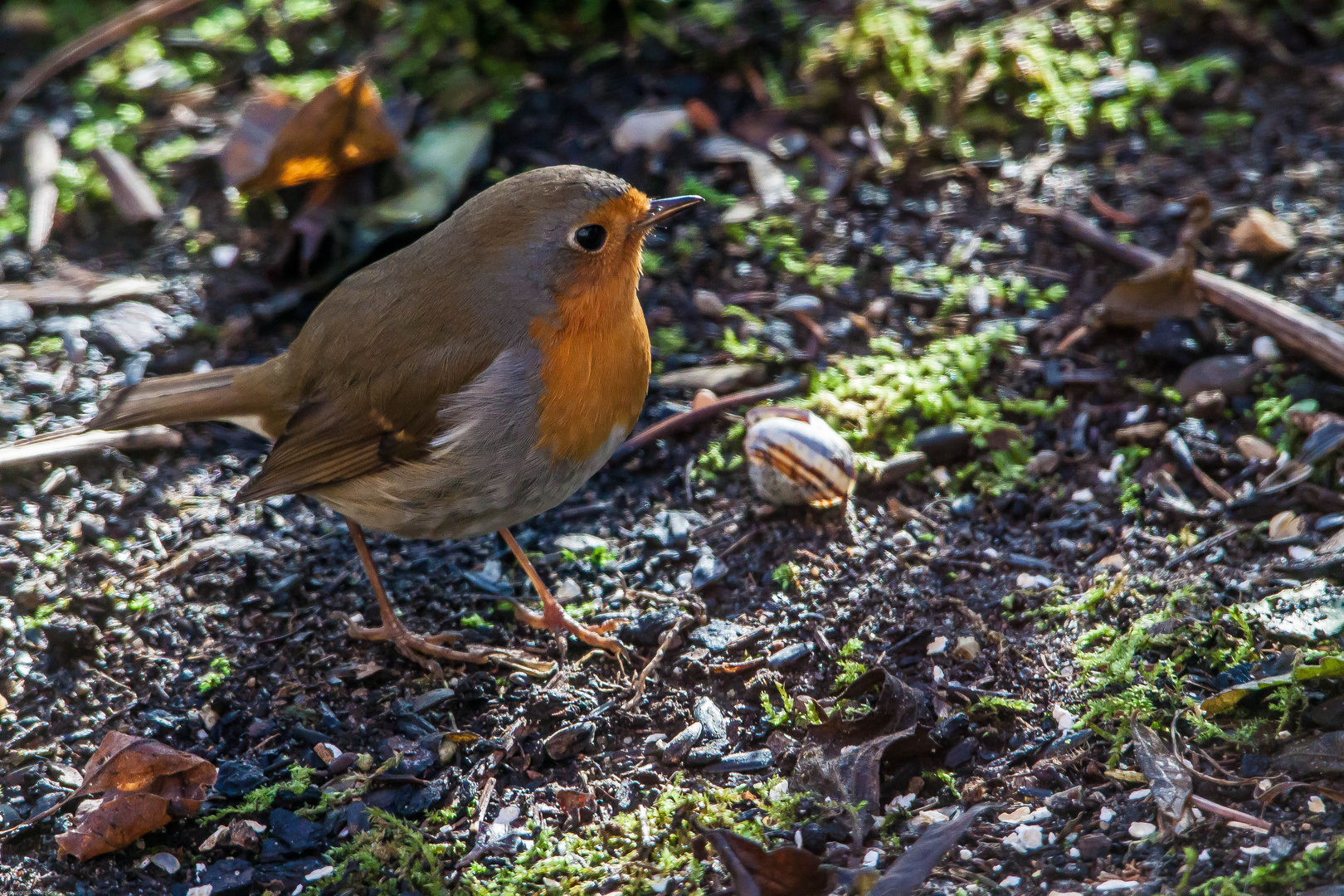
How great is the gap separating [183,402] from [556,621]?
1340 millimetres

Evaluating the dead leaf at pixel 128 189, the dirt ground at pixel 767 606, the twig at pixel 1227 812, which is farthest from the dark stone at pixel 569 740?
the dead leaf at pixel 128 189

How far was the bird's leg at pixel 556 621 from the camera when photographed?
10.4ft

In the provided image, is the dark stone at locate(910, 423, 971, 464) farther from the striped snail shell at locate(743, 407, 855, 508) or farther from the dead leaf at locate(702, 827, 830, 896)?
the dead leaf at locate(702, 827, 830, 896)

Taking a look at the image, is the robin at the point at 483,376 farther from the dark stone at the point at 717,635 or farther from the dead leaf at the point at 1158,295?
the dead leaf at the point at 1158,295

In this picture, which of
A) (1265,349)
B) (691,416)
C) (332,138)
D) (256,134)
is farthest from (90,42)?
(1265,349)

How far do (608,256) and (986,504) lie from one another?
1.32 meters

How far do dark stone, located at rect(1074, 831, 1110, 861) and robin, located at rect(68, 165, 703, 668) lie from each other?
1293 mm

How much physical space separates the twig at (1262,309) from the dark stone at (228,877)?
10.6 feet

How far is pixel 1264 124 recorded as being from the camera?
14.8 ft

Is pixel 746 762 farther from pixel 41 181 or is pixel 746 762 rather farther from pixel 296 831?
pixel 41 181

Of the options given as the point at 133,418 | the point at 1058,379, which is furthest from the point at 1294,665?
the point at 133,418

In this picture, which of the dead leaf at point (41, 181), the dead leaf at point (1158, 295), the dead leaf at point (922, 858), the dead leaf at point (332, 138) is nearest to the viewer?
the dead leaf at point (922, 858)

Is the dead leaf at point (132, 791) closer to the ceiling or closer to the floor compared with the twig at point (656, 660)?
closer to the ceiling

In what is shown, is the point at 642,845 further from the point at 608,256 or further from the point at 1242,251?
the point at 1242,251
